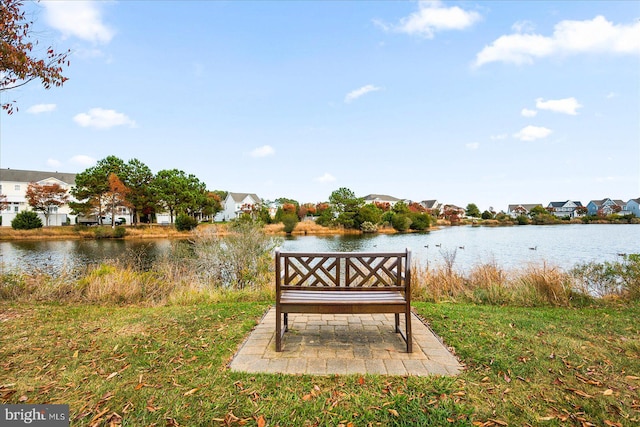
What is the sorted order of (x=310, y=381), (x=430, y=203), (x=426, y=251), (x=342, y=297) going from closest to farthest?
(x=310, y=381) → (x=342, y=297) → (x=426, y=251) → (x=430, y=203)

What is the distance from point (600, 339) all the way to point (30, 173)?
65965mm

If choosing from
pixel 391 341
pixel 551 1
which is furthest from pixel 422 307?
pixel 551 1

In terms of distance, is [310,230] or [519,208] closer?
[310,230]

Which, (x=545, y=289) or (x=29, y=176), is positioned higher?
(x=29, y=176)

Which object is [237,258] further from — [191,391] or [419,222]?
[419,222]

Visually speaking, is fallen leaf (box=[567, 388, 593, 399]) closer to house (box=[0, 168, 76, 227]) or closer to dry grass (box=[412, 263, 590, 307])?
dry grass (box=[412, 263, 590, 307])

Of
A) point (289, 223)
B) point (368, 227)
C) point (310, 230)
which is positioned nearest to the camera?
point (289, 223)

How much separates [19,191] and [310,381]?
61.2m

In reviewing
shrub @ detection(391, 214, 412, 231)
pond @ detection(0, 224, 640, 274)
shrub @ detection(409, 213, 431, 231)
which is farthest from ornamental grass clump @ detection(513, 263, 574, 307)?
shrub @ detection(409, 213, 431, 231)

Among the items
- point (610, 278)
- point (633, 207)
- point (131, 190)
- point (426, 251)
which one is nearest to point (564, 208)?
point (633, 207)

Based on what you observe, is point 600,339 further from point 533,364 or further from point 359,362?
point 359,362

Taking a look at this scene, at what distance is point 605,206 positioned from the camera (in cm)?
8006

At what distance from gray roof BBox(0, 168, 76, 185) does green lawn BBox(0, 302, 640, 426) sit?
2207 inches

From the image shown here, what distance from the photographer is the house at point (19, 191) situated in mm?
42469
